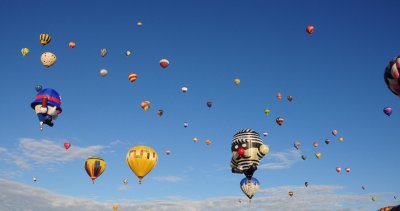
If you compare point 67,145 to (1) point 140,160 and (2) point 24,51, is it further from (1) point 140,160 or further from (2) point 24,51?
(1) point 140,160

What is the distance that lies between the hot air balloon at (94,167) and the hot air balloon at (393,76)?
26.6 meters

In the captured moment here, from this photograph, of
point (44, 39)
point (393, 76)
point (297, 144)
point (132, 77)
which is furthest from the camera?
point (297, 144)

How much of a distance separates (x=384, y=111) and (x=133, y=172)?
28759mm

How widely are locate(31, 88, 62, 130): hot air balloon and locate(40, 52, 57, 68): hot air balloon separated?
6178 millimetres

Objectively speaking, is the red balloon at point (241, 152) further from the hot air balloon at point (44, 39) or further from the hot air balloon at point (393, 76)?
the hot air balloon at point (44, 39)

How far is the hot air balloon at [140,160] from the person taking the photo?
32.3 metres

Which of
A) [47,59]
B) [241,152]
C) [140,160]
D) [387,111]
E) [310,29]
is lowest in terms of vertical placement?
[241,152]

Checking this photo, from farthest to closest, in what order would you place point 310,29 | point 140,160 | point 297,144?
point 297,144 < point 310,29 < point 140,160

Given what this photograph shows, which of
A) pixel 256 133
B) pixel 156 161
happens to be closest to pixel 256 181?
pixel 156 161

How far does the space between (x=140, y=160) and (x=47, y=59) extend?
41.8 feet

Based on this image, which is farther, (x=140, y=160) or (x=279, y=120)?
(x=279, y=120)

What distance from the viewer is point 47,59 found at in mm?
36250

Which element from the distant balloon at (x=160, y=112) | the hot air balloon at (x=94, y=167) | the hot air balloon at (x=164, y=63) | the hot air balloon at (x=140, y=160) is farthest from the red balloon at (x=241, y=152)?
the distant balloon at (x=160, y=112)

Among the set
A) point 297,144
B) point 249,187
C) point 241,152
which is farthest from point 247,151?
point 297,144
